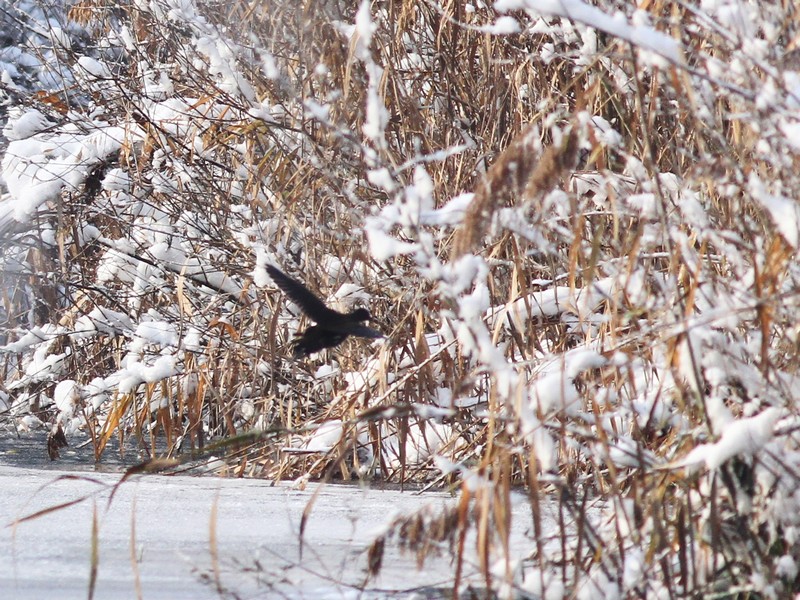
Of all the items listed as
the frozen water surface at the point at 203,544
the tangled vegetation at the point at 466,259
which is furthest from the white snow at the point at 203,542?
the tangled vegetation at the point at 466,259

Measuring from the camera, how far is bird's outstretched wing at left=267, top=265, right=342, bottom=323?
186cm

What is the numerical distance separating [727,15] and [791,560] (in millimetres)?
659

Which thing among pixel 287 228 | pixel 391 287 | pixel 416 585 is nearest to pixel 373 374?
pixel 391 287

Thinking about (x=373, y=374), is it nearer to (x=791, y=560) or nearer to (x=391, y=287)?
(x=391, y=287)

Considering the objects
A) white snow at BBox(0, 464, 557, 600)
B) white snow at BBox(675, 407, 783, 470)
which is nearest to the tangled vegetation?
white snow at BBox(675, 407, 783, 470)

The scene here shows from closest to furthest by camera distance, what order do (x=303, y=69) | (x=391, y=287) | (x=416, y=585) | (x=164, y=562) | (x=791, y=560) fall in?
(x=791, y=560) → (x=416, y=585) → (x=164, y=562) → (x=391, y=287) → (x=303, y=69)

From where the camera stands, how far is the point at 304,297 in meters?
1.87

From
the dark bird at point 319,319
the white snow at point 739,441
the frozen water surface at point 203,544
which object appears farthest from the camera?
the dark bird at point 319,319

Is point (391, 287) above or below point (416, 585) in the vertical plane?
above

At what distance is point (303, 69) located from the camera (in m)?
3.16

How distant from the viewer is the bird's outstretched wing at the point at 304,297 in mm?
1863

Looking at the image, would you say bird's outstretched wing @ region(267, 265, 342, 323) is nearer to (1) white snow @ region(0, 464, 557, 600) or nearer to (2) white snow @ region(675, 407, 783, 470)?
(1) white snow @ region(0, 464, 557, 600)

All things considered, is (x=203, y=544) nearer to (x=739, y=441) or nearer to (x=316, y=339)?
(x=316, y=339)

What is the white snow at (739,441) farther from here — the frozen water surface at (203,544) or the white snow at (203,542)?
the frozen water surface at (203,544)
